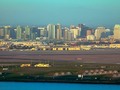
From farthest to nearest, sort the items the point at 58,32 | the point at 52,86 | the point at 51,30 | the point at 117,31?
the point at 51,30, the point at 58,32, the point at 117,31, the point at 52,86

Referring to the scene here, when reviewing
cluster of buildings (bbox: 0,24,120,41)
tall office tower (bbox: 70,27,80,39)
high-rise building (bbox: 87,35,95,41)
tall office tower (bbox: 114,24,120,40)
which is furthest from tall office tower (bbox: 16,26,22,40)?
tall office tower (bbox: 114,24,120,40)

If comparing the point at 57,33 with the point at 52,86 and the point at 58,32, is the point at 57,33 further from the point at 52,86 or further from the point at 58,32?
the point at 52,86

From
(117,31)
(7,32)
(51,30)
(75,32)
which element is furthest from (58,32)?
(117,31)

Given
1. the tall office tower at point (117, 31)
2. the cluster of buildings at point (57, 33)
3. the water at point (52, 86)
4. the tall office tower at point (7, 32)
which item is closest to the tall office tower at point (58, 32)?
the cluster of buildings at point (57, 33)

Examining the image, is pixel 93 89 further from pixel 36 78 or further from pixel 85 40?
pixel 85 40

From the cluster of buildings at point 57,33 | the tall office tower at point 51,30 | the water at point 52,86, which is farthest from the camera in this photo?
the tall office tower at point 51,30

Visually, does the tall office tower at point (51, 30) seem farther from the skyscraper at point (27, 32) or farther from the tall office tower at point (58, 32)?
the skyscraper at point (27, 32)

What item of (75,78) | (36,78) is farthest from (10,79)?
(75,78)

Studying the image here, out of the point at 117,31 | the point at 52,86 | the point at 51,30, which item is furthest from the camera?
the point at 51,30

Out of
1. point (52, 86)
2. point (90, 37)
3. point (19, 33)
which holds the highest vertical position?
point (19, 33)
